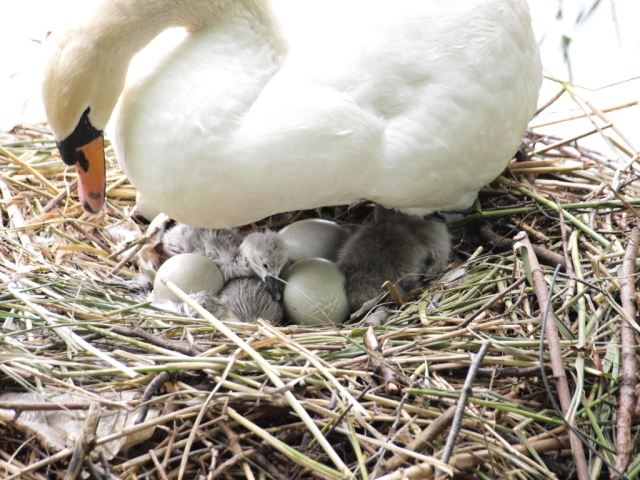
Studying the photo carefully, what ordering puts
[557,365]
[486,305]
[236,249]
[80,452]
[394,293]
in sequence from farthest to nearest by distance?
[236,249], [394,293], [486,305], [557,365], [80,452]

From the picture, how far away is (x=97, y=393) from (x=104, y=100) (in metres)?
0.66

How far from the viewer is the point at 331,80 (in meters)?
1.61

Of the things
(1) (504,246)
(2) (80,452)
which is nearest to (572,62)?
(1) (504,246)

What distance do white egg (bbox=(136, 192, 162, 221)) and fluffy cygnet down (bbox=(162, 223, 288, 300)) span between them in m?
0.13

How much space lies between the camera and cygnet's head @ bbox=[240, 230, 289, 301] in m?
1.96

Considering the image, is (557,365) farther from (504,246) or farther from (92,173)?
(92,173)

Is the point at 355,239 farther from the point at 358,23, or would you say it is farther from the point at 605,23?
the point at 605,23

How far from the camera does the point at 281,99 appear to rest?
1.57 metres

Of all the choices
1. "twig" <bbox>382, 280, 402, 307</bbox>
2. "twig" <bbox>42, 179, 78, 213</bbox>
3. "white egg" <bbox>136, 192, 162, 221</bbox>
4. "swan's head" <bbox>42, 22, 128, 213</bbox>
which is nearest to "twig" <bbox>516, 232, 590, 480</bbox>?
"twig" <bbox>382, 280, 402, 307</bbox>

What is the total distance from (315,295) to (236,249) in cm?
33

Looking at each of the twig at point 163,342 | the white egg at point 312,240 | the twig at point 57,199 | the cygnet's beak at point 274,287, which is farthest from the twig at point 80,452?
the twig at point 57,199

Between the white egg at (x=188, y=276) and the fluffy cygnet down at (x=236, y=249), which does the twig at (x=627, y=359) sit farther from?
the white egg at (x=188, y=276)

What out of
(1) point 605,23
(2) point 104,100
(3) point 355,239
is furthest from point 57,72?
(1) point 605,23

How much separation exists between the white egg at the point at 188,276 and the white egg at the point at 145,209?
34cm
